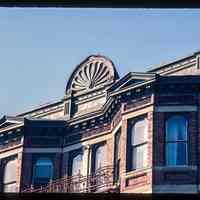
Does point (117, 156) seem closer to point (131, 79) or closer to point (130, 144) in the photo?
point (130, 144)

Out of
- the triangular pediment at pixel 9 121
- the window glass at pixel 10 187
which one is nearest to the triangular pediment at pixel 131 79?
the triangular pediment at pixel 9 121

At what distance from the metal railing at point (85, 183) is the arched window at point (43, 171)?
18.6 inches

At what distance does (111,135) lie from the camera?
21.9 meters

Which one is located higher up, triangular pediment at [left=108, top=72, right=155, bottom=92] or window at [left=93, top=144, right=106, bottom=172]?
triangular pediment at [left=108, top=72, right=155, bottom=92]

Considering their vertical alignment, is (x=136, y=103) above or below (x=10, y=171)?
above

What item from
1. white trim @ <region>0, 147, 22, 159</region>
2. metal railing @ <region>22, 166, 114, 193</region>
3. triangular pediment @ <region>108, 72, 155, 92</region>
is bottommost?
metal railing @ <region>22, 166, 114, 193</region>

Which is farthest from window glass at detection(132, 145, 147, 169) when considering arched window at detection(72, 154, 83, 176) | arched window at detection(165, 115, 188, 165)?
arched window at detection(72, 154, 83, 176)

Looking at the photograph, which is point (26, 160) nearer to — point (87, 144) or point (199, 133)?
point (87, 144)

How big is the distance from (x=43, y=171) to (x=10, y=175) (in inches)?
56.5

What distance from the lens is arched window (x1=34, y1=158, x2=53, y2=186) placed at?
23.5 meters

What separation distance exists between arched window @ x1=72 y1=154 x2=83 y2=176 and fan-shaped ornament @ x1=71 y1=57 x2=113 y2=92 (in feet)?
8.14

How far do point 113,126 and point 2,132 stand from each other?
16.6ft

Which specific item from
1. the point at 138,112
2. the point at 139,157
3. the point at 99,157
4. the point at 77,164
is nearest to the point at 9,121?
the point at 77,164

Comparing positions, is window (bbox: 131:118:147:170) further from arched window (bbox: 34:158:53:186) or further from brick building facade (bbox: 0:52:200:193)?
arched window (bbox: 34:158:53:186)
